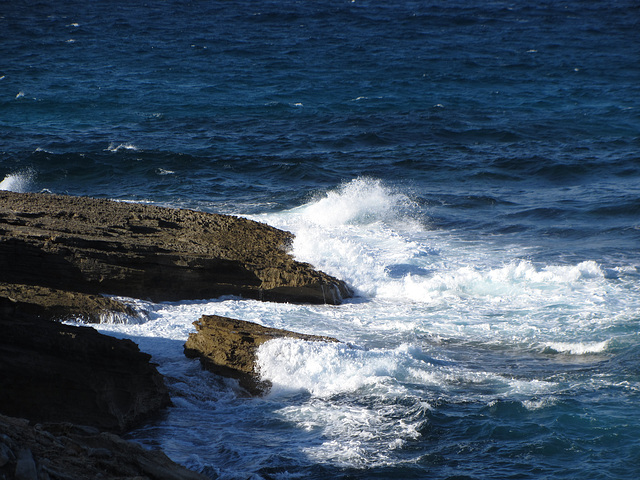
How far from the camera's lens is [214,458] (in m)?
7.07

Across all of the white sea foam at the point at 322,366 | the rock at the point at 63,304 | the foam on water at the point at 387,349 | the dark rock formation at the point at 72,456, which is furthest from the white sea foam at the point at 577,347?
the rock at the point at 63,304

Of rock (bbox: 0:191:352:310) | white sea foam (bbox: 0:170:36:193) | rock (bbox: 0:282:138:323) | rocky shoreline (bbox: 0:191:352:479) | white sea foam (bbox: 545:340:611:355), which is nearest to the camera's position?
rocky shoreline (bbox: 0:191:352:479)

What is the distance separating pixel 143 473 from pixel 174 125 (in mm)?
21740

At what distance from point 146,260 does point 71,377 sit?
13.0ft

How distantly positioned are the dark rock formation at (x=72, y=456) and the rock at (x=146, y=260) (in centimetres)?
477

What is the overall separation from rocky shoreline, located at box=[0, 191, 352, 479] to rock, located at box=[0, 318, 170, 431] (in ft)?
0.03

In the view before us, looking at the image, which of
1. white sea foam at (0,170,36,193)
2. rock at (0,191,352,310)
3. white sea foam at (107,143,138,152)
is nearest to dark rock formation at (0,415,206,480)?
rock at (0,191,352,310)

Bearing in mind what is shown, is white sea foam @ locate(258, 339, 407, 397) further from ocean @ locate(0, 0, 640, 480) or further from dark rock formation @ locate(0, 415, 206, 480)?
dark rock formation @ locate(0, 415, 206, 480)

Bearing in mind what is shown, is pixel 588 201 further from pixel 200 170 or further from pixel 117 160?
pixel 117 160

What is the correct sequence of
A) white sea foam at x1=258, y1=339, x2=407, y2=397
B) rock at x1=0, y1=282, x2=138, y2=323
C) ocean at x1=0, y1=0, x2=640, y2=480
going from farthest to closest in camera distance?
1. rock at x1=0, y1=282, x2=138, y2=323
2. white sea foam at x1=258, y1=339, x2=407, y2=397
3. ocean at x1=0, y1=0, x2=640, y2=480

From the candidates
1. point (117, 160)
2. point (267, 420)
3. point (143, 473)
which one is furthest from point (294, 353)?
point (117, 160)

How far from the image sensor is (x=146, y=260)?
11258 mm

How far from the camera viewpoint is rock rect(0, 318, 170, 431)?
727 centimetres

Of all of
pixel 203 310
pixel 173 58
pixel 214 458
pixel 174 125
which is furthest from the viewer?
pixel 173 58
